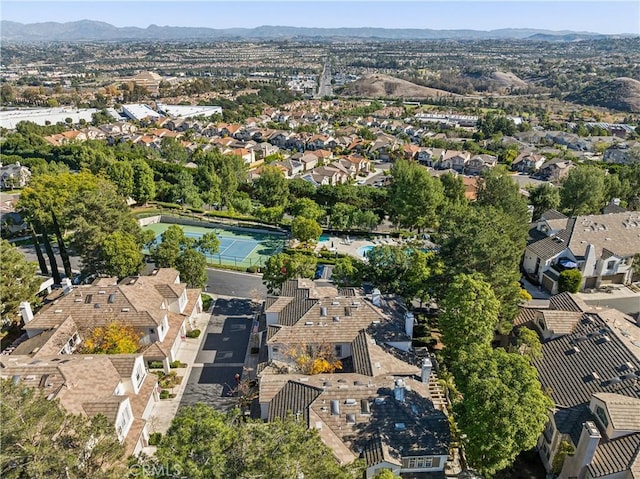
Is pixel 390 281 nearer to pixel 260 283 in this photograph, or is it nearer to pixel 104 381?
pixel 260 283

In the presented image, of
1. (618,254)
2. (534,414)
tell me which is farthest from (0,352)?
(618,254)

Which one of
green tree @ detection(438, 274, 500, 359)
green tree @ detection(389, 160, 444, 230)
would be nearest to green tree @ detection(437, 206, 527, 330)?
green tree @ detection(438, 274, 500, 359)

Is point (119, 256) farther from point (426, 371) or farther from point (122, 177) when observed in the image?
point (122, 177)

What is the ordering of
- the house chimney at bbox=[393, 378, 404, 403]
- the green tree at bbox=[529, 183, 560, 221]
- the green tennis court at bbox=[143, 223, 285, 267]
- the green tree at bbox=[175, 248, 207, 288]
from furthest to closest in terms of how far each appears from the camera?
the green tree at bbox=[529, 183, 560, 221], the green tennis court at bbox=[143, 223, 285, 267], the green tree at bbox=[175, 248, 207, 288], the house chimney at bbox=[393, 378, 404, 403]

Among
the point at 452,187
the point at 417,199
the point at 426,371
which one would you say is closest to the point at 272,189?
the point at 417,199

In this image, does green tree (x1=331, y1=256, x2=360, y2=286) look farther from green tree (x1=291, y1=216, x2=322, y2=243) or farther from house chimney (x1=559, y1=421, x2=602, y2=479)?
house chimney (x1=559, y1=421, x2=602, y2=479)

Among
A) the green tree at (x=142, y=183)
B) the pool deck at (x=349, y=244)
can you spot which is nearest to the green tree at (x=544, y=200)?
the pool deck at (x=349, y=244)
